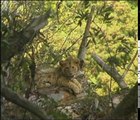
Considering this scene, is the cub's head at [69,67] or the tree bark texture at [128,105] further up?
the tree bark texture at [128,105]

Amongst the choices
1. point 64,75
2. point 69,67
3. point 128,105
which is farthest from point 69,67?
point 128,105

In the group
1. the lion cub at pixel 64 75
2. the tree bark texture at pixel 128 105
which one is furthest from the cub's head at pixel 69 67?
the tree bark texture at pixel 128 105

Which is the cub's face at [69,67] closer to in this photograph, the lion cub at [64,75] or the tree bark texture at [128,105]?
the lion cub at [64,75]

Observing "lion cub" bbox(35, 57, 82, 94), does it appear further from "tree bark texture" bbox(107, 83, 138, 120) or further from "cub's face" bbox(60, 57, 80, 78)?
"tree bark texture" bbox(107, 83, 138, 120)

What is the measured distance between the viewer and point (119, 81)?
12.6ft

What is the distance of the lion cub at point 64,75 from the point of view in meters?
3.87

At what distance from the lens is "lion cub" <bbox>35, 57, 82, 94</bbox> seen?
12.7 feet

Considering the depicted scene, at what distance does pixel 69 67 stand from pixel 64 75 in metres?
0.10

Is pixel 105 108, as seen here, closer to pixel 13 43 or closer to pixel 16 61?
pixel 16 61

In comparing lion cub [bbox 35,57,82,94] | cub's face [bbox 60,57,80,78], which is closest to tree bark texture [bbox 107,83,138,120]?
lion cub [bbox 35,57,82,94]

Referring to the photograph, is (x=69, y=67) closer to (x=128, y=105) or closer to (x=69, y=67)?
(x=69, y=67)

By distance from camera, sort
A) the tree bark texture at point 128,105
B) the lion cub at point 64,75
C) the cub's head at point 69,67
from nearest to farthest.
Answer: the tree bark texture at point 128,105 → the lion cub at point 64,75 → the cub's head at point 69,67

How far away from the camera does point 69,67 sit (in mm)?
4164

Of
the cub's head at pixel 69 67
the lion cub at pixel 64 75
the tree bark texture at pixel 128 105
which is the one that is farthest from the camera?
the cub's head at pixel 69 67
